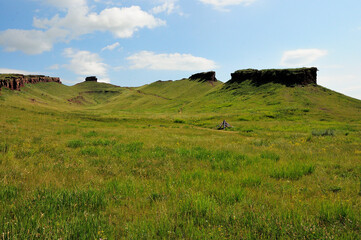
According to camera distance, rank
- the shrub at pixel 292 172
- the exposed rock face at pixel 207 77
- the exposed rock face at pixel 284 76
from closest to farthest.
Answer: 1. the shrub at pixel 292 172
2. the exposed rock face at pixel 284 76
3. the exposed rock face at pixel 207 77

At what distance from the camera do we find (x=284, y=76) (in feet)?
327

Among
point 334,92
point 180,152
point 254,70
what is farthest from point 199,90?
point 180,152

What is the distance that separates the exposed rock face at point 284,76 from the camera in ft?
307

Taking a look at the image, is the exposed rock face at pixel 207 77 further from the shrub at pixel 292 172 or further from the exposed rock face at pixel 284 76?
the shrub at pixel 292 172

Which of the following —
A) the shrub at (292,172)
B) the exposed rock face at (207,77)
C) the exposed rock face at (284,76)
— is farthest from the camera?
the exposed rock face at (207,77)

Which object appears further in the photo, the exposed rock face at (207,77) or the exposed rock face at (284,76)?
the exposed rock face at (207,77)

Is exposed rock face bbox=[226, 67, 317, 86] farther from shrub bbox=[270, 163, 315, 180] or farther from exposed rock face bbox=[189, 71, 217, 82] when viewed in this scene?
shrub bbox=[270, 163, 315, 180]

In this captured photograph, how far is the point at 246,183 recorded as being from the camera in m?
5.43

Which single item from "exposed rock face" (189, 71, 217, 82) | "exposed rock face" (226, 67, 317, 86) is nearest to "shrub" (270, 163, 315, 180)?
"exposed rock face" (226, 67, 317, 86)

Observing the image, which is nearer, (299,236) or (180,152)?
(299,236)

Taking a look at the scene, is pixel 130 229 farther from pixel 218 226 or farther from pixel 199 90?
pixel 199 90

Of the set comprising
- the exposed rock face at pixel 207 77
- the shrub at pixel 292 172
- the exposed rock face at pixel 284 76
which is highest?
the exposed rock face at pixel 207 77

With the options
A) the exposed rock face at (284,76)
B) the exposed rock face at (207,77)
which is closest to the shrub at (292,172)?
the exposed rock face at (284,76)

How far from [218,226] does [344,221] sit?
2496 millimetres
